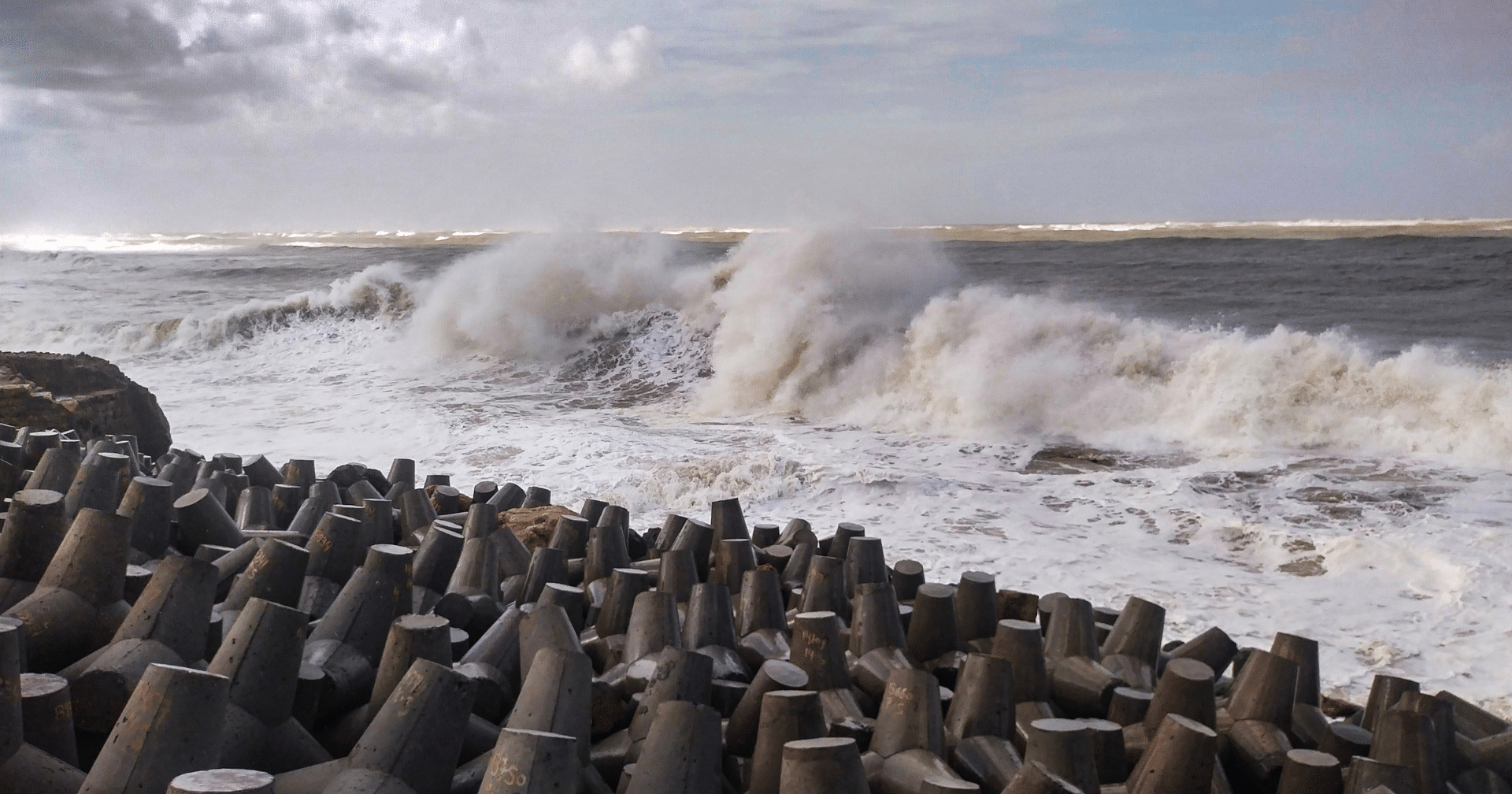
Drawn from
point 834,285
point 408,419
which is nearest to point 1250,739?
point 408,419

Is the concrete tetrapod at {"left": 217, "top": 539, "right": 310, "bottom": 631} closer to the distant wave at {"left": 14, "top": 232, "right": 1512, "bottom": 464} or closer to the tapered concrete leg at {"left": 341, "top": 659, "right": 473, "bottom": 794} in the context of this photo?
the tapered concrete leg at {"left": 341, "top": 659, "right": 473, "bottom": 794}

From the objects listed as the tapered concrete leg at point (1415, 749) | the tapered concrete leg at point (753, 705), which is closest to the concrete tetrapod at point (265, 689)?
the tapered concrete leg at point (753, 705)

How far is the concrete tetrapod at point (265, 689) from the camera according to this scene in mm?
2006

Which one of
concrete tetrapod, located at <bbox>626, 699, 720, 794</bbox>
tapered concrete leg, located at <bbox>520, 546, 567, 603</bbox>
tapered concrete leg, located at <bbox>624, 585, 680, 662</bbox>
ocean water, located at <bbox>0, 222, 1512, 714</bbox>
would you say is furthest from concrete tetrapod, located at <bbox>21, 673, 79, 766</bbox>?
ocean water, located at <bbox>0, 222, 1512, 714</bbox>

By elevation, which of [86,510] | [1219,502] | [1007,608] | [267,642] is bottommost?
[1219,502]

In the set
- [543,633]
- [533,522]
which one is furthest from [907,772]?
[533,522]

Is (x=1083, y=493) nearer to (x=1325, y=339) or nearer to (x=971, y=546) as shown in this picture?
(x=971, y=546)

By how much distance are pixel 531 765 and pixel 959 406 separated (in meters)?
10.8

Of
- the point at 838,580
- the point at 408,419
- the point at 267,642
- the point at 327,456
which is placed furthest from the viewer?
the point at 408,419

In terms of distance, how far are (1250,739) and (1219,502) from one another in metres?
6.23

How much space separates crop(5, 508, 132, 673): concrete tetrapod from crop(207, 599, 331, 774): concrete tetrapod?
49 centimetres

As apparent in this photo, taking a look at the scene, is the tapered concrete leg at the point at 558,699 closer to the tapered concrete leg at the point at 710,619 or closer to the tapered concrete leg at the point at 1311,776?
the tapered concrete leg at the point at 710,619

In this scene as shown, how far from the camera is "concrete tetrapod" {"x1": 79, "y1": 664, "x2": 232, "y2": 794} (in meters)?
1.68

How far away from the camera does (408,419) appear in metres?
12.3
